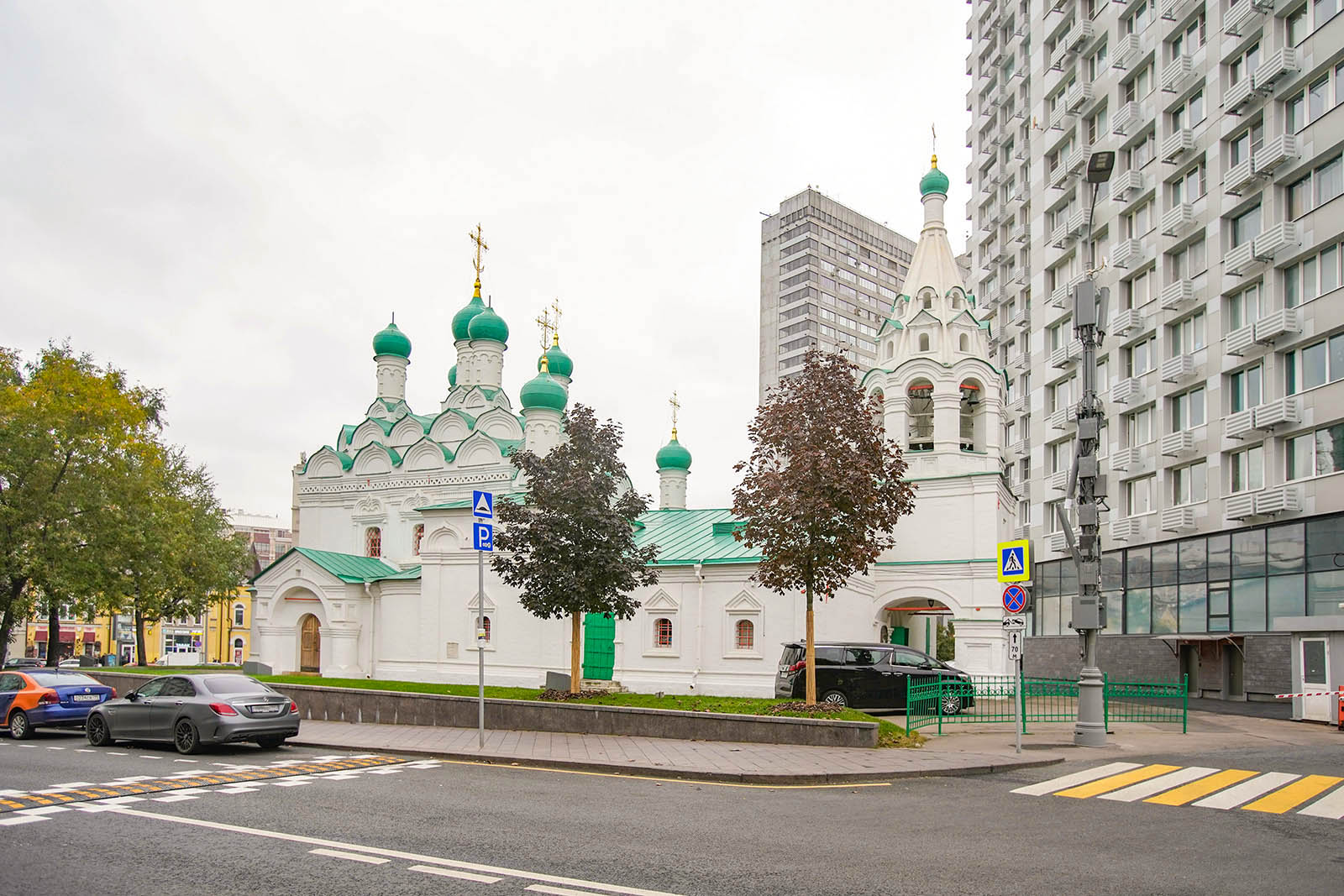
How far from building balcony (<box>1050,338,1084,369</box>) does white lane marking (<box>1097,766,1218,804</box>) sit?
32.0 m

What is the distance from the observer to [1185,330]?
36062 millimetres

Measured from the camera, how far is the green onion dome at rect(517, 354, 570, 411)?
3656cm

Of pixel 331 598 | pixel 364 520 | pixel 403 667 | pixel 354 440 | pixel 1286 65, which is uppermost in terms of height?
pixel 1286 65

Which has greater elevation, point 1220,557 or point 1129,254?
point 1129,254

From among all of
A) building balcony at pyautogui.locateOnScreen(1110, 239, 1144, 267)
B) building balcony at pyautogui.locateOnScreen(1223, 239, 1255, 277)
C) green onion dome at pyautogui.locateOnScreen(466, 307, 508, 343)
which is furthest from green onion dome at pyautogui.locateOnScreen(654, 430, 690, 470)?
building balcony at pyautogui.locateOnScreen(1223, 239, 1255, 277)

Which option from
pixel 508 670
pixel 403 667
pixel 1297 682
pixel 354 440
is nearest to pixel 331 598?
pixel 403 667

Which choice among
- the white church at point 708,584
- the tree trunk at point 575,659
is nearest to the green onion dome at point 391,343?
the white church at point 708,584

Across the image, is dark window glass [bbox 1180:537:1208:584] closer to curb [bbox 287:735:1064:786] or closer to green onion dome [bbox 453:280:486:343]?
curb [bbox 287:735:1064:786]

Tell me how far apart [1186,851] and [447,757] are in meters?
10.8

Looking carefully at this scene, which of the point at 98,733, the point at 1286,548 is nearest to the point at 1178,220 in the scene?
the point at 1286,548

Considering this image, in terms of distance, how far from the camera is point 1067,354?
44438mm

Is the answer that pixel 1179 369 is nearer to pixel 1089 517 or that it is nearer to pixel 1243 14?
pixel 1243 14

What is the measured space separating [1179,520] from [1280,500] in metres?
5.31

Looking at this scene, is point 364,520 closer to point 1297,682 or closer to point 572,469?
point 572,469
